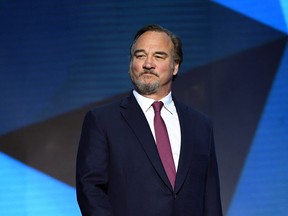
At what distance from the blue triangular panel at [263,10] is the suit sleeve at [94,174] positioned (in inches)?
70.6

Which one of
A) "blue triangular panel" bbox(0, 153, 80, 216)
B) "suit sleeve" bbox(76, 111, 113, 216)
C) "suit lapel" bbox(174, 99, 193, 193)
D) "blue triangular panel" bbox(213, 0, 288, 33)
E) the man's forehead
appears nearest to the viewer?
"suit sleeve" bbox(76, 111, 113, 216)

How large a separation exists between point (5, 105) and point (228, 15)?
1403 mm

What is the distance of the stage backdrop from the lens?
408 centimetres

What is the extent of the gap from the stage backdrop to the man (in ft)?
4.31

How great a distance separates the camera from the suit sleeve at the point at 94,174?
252 centimetres

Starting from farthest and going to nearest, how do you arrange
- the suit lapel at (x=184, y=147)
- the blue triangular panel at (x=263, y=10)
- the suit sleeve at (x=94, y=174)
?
the blue triangular panel at (x=263, y=10)
the suit lapel at (x=184, y=147)
the suit sleeve at (x=94, y=174)

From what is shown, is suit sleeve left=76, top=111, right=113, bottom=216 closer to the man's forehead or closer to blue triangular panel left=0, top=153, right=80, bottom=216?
the man's forehead

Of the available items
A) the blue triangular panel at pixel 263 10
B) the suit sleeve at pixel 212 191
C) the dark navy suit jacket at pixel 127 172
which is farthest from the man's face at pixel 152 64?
the blue triangular panel at pixel 263 10

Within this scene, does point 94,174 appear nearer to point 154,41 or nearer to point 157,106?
point 157,106

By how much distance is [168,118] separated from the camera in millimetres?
2754

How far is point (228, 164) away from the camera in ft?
13.6

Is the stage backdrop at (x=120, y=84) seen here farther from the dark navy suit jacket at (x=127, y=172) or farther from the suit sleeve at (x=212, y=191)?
the dark navy suit jacket at (x=127, y=172)

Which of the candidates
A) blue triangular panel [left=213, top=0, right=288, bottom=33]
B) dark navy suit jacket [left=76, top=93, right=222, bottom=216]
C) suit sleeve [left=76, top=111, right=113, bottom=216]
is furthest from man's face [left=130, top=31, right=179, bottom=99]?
blue triangular panel [left=213, top=0, right=288, bottom=33]

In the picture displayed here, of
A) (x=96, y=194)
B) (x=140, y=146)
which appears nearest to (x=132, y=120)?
(x=140, y=146)
